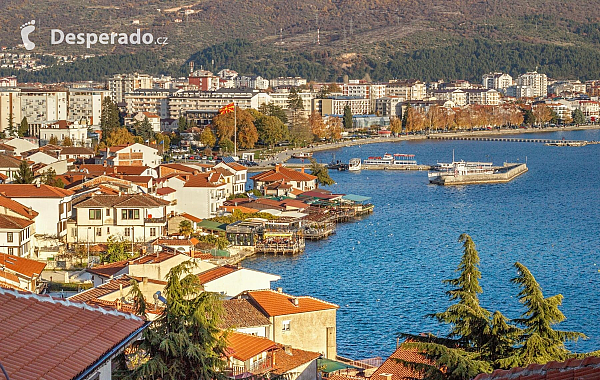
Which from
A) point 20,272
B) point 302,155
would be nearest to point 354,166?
point 302,155

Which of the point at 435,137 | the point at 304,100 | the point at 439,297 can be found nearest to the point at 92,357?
the point at 439,297

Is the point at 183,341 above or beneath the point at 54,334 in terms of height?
beneath

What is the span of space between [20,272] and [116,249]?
5240 millimetres

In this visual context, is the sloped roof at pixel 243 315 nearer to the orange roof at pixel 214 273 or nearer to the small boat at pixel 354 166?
the orange roof at pixel 214 273

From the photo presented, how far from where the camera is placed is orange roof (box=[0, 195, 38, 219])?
63.0 feet

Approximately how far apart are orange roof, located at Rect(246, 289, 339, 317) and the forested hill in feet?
363

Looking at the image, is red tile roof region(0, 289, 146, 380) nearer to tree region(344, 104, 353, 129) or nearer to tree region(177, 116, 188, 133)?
tree region(177, 116, 188, 133)

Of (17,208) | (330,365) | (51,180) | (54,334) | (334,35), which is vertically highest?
(334,35)

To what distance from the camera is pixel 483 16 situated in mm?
163250

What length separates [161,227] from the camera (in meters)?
20.9

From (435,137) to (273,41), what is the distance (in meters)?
86.8

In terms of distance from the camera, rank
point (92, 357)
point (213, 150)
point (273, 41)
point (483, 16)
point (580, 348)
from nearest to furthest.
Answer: point (92, 357) < point (580, 348) < point (213, 150) < point (273, 41) < point (483, 16)

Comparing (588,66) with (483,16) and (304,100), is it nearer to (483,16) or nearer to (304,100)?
(483,16)

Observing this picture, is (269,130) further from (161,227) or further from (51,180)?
(161,227)
